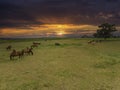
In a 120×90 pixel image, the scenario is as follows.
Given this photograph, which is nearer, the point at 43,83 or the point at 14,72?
the point at 43,83

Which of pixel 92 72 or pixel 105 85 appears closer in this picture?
pixel 105 85

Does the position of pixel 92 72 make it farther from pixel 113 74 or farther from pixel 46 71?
pixel 46 71

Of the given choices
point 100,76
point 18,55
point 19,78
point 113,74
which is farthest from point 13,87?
point 18,55

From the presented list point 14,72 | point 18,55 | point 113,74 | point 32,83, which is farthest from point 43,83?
point 18,55

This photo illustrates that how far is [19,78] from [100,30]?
371ft

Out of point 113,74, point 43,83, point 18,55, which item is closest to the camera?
point 43,83

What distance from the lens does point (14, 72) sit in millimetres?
19641

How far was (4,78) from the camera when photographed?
17.2 metres

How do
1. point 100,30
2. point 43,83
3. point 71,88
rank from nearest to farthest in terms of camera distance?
point 71,88 < point 43,83 < point 100,30

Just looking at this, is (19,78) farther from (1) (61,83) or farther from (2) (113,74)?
(2) (113,74)

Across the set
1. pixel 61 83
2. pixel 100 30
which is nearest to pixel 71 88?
pixel 61 83

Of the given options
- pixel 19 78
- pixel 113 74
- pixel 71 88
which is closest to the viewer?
pixel 71 88

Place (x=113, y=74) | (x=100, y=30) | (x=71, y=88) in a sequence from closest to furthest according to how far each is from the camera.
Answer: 1. (x=71, y=88)
2. (x=113, y=74)
3. (x=100, y=30)

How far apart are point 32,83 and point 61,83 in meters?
2.24
